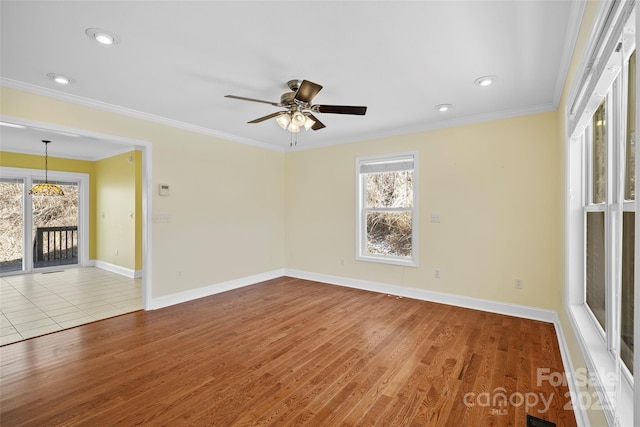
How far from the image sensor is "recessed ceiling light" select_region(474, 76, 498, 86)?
2.82 m

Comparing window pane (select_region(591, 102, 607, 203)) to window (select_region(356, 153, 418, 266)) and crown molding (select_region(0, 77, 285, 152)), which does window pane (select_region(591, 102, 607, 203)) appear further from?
crown molding (select_region(0, 77, 285, 152))

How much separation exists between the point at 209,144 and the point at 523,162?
4.48 m

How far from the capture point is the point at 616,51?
Result: 50.9 inches

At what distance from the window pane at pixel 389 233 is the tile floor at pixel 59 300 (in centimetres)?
369

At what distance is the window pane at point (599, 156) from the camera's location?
1789mm

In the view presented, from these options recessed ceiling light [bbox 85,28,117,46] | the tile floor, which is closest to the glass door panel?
the tile floor

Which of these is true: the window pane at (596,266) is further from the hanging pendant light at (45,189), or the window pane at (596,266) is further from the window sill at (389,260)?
the hanging pendant light at (45,189)

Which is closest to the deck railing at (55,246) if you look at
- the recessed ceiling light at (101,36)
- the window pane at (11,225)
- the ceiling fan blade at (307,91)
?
the window pane at (11,225)

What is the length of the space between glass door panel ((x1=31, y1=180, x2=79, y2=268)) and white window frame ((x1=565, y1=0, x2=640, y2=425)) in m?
9.07

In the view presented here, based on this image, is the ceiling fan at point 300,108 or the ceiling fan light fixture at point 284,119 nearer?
the ceiling fan at point 300,108

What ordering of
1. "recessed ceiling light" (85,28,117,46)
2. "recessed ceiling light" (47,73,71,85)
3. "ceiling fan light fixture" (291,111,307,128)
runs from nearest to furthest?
1. "recessed ceiling light" (85,28,117,46)
2. "recessed ceiling light" (47,73,71,85)
3. "ceiling fan light fixture" (291,111,307,128)

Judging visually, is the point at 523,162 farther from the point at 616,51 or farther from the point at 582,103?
the point at 616,51

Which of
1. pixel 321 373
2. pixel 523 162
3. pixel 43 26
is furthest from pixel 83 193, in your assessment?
pixel 523 162

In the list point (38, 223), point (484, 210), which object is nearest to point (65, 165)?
Result: point (38, 223)
